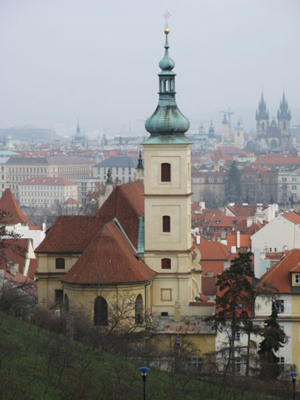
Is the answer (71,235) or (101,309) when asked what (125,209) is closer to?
(71,235)

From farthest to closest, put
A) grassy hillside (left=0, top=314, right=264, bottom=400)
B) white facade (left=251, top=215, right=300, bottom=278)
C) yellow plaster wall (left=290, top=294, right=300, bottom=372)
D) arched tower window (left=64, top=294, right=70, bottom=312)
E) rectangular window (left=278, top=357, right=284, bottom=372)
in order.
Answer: white facade (left=251, top=215, right=300, bottom=278) → arched tower window (left=64, top=294, right=70, bottom=312) → yellow plaster wall (left=290, top=294, right=300, bottom=372) → rectangular window (left=278, top=357, right=284, bottom=372) → grassy hillside (left=0, top=314, right=264, bottom=400)

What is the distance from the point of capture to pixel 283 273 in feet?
141

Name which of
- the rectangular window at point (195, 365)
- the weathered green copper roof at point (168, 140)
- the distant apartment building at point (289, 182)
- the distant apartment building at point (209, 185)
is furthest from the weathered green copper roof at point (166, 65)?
the distant apartment building at point (289, 182)

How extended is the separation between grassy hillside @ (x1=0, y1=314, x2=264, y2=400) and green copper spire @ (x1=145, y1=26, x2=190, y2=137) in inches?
507

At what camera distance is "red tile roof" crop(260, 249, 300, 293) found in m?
42.6

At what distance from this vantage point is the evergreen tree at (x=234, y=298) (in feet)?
132

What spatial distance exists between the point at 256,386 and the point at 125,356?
3818 mm

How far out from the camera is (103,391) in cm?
2775

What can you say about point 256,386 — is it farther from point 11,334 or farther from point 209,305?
point 209,305

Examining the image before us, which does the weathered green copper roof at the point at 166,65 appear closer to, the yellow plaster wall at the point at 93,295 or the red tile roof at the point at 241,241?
the yellow plaster wall at the point at 93,295

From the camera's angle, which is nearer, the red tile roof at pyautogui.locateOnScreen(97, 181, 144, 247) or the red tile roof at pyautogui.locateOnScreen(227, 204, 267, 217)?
the red tile roof at pyautogui.locateOnScreen(97, 181, 144, 247)

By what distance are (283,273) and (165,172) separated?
5.73 meters

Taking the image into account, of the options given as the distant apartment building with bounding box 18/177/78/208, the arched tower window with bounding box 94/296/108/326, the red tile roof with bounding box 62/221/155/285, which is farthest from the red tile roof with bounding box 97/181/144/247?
the distant apartment building with bounding box 18/177/78/208

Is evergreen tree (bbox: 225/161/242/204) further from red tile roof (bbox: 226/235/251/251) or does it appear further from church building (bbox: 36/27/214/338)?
church building (bbox: 36/27/214/338)
